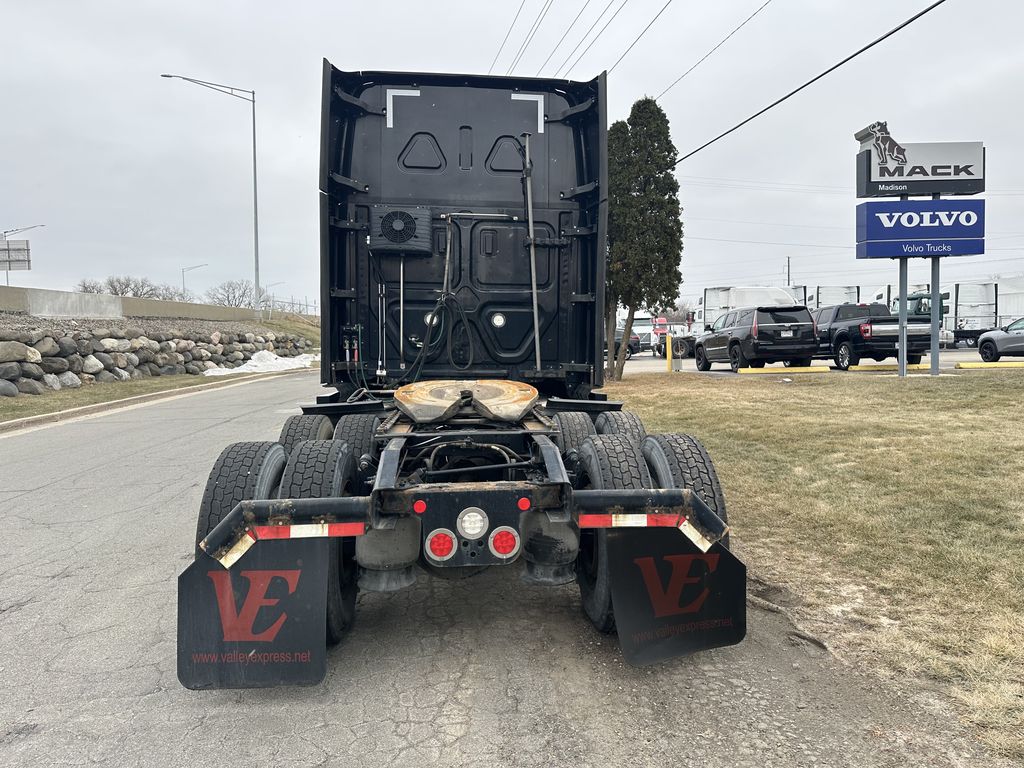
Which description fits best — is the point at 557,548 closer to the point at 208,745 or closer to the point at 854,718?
the point at 854,718

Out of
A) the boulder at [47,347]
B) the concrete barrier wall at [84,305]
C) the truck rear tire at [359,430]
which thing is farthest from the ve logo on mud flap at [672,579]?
the concrete barrier wall at [84,305]

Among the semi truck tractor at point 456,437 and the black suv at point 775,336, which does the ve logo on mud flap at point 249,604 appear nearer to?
the semi truck tractor at point 456,437

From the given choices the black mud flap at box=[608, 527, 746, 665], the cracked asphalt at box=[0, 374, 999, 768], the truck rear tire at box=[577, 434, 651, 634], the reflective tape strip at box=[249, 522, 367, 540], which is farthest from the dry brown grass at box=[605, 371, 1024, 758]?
the reflective tape strip at box=[249, 522, 367, 540]

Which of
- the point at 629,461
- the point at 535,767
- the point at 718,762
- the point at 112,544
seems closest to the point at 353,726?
the point at 535,767

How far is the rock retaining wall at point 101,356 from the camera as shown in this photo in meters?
17.2

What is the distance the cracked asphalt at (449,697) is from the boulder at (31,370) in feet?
49.5

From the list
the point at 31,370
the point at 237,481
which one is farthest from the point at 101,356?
the point at 237,481

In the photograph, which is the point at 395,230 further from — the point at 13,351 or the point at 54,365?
the point at 54,365

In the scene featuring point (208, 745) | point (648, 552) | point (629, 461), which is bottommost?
point (208, 745)

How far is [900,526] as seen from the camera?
532 cm

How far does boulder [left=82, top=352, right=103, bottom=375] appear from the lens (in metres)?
19.9

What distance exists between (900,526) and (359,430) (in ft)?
12.7

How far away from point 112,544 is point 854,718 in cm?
507

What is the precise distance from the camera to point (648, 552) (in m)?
3.28
